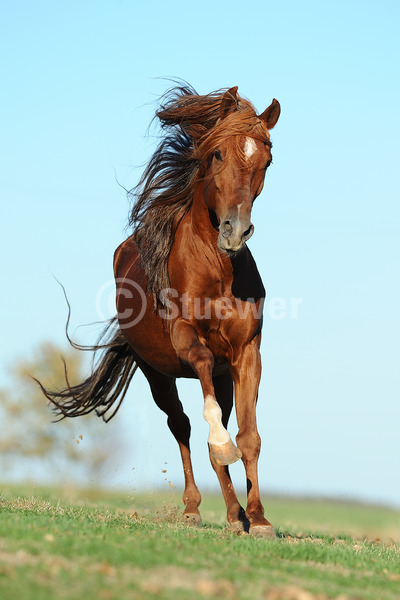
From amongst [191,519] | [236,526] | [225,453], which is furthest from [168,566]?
[191,519]

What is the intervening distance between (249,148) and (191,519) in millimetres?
3896

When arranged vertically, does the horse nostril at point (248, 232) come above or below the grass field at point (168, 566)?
above

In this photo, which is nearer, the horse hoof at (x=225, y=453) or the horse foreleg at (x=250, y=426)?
the horse hoof at (x=225, y=453)

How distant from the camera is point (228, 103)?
758cm

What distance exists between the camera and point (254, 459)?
7.23 metres

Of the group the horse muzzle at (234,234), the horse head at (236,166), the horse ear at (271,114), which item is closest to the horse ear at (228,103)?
the horse head at (236,166)

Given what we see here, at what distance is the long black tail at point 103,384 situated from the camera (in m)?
10.7

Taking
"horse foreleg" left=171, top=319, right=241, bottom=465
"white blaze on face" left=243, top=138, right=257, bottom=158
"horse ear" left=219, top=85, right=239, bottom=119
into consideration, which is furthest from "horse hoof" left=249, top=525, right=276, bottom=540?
"horse ear" left=219, top=85, right=239, bottom=119

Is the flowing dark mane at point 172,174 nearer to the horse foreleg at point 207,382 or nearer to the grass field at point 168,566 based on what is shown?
the horse foreleg at point 207,382

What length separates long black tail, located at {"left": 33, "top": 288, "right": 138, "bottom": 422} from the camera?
10703 mm

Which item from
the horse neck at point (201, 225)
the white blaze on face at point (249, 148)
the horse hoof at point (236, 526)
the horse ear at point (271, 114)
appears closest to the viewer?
the white blaze on face at point (249, 148)

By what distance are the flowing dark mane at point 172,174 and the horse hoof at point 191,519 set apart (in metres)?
2.27

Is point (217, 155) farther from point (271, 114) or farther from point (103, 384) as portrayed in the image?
point (103, 384)

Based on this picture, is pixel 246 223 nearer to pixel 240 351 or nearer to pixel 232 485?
pixel 240 351
